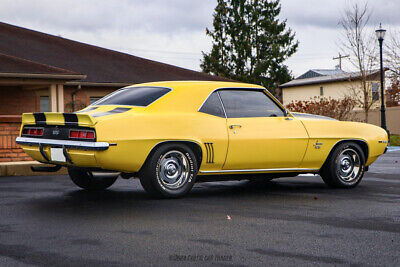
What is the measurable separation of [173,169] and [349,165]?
2.99 metres

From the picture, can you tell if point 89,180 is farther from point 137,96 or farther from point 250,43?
point 250,43

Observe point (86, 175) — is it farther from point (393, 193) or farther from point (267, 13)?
point (267, 13)

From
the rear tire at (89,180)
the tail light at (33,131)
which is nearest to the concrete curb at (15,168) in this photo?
the rear tire at (89,180)

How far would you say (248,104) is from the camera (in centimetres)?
809

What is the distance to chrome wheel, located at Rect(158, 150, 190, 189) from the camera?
724cm

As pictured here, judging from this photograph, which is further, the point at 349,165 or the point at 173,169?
the point at 349,165

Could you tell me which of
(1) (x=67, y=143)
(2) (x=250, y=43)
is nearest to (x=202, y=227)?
(1) (x=67, y=143)

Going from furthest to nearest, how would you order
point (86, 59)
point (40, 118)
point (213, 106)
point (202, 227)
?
1. point (86, 59)
2. point (213, 106)
3. point (40, 118)
4. point (202, 227)

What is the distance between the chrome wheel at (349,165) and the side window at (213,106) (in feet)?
7.01

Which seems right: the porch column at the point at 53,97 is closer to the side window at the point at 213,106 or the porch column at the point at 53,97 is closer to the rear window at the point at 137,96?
the rear window at the point at 137,96

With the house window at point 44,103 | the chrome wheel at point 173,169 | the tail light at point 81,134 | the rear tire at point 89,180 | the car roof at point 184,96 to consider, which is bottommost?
the rear tire at point 89,180

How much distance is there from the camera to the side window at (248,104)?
312 inches

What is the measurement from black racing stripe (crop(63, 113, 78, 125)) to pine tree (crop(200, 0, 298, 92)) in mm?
44195

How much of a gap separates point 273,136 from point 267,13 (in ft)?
150
